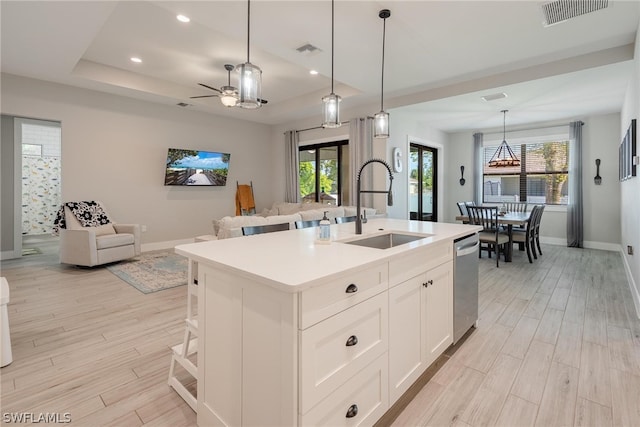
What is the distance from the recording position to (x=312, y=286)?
1093 millimetres

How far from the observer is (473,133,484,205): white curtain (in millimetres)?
7418

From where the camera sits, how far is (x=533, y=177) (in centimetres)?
695

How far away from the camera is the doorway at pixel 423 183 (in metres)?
6.80

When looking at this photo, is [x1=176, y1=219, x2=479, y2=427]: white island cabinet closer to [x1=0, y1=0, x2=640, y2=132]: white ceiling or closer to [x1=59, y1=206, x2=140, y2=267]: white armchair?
[x1=0, y1=0, x2=640, y2=132]: white ceiling

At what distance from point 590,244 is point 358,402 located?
706 centimetres

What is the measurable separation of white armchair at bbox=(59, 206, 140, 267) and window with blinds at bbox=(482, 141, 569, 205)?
7.42m

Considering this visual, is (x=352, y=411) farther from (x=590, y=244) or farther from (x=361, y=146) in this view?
(x=590, y=244)

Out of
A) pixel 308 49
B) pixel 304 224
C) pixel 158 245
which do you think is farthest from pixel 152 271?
pixel 308 49

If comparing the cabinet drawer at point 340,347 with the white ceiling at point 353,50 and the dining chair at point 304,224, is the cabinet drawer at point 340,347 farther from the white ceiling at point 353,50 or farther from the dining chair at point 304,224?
the white ceiling at point 353,50

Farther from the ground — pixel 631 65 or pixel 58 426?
pixel 631 65

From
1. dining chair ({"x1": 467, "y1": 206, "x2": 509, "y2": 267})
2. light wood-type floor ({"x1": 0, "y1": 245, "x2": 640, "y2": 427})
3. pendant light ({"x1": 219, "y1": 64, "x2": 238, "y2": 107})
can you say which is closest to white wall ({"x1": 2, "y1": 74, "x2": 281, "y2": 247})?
light wood-type floor ({"x1": 0, "y1": 245, "x2": 640, "y2": 427})

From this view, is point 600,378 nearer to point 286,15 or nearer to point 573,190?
point 286,15

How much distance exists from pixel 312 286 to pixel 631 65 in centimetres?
488

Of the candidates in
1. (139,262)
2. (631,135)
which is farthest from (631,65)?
(139,262)
